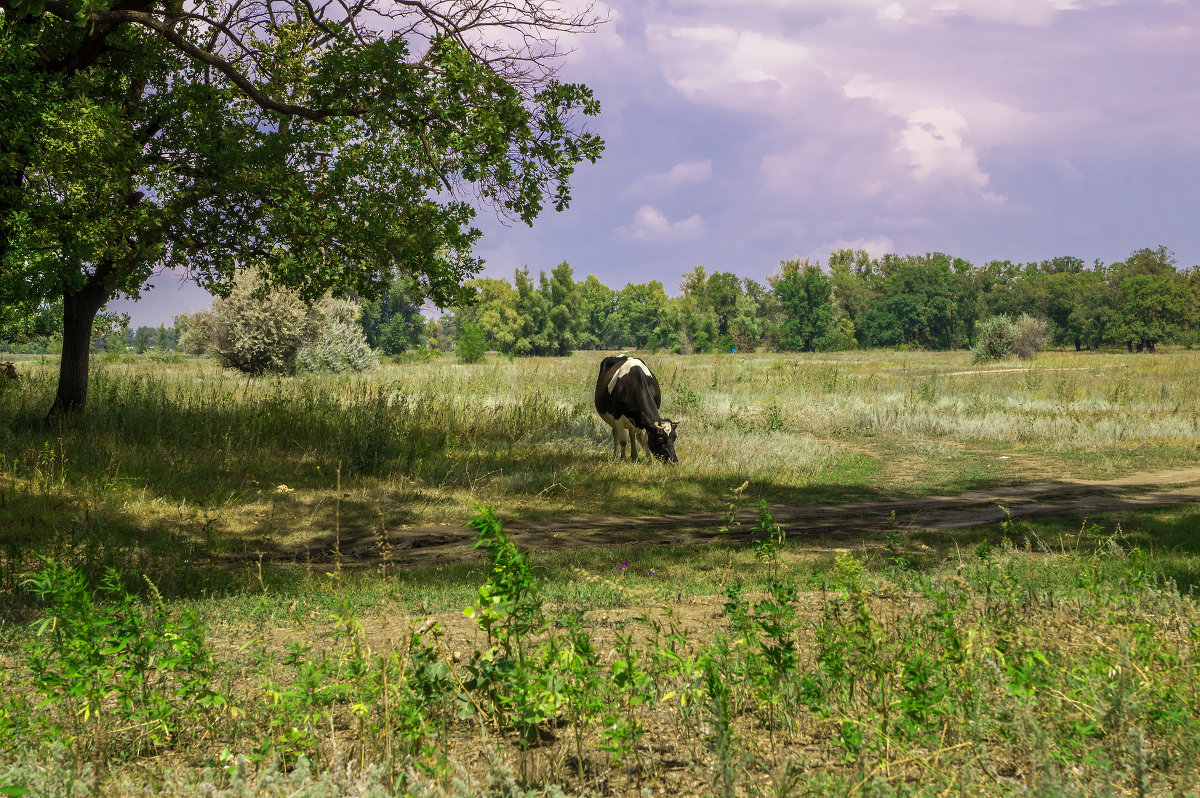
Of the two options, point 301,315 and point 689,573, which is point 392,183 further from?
point 301,315

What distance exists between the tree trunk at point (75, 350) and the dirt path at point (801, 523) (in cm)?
849

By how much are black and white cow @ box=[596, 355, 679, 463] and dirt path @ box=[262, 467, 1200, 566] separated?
3.37 m

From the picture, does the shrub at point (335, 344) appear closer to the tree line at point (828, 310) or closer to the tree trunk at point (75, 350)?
the tree trunk at point (75, 350)

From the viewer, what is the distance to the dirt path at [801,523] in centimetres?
955

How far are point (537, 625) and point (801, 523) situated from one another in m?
8.47

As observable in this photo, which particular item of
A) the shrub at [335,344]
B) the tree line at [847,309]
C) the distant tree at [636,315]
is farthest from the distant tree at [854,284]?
the shrub at [335,344]

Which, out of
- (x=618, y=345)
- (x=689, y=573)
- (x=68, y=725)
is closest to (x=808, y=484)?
A: (x=689, y=573)

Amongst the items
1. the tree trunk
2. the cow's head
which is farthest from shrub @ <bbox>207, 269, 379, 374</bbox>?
the cow's head

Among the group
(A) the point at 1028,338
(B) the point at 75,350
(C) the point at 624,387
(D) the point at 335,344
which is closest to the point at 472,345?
(D) the point at 335,344

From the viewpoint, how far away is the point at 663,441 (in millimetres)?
15336

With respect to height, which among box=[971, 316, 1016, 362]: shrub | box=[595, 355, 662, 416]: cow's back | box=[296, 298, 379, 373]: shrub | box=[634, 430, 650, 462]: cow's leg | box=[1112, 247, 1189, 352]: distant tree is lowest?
box=[634, 430, 650, 462]: cow's leg

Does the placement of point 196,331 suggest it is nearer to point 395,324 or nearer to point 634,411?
point 634,411

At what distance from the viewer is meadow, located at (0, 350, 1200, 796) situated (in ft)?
10.5

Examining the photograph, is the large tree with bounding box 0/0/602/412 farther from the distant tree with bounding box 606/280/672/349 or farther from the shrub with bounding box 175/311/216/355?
the distant tree with bounding box 606/280/672/349
